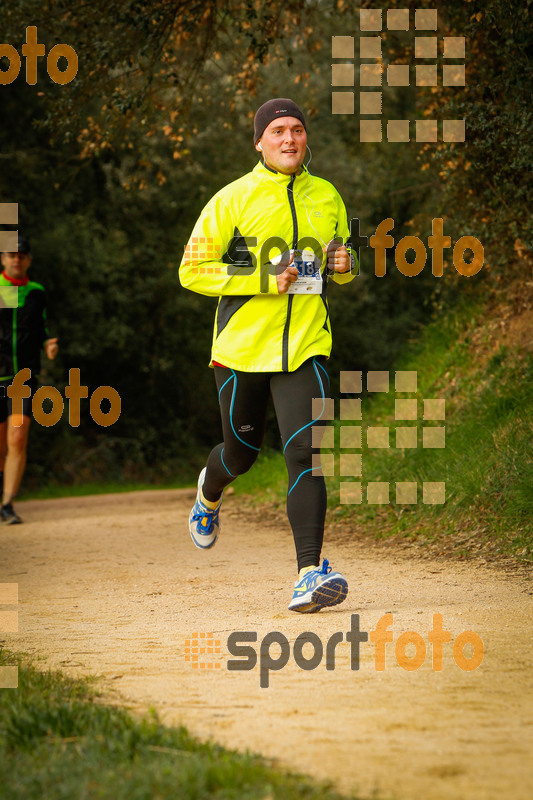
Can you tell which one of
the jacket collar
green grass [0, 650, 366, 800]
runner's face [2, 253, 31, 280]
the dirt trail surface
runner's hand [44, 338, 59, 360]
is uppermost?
the jacket collar

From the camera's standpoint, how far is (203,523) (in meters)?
5.75

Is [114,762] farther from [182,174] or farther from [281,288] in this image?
[182,174]

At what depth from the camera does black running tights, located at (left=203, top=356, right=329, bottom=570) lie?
4785 millimetres

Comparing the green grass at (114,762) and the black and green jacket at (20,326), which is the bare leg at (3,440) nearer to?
the black and green jacket at (20,326)

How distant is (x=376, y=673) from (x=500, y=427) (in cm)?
452

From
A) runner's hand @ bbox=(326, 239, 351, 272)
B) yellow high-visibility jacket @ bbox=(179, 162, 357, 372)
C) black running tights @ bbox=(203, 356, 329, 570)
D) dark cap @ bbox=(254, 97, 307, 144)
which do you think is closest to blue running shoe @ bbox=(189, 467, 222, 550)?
black running tights @ bbox=(203, 356, 329, 570)

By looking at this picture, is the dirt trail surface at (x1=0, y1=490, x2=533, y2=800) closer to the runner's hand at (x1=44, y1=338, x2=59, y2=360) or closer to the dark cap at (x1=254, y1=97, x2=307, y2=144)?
the runner's hand at (x1=44, y1=338, x2=59, y2=360)

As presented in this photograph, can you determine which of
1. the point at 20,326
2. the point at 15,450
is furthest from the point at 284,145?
the point at 15,450

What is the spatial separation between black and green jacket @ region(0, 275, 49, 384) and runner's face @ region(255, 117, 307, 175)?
4.47 metres

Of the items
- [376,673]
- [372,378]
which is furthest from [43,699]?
[372,378]

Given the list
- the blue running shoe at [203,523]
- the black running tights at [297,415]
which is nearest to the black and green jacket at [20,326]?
the blue running shoe at [203,523]

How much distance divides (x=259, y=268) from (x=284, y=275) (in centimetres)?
18

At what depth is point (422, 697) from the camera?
10.9ft

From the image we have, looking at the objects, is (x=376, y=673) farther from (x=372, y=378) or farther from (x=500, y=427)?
(x=372, y=378)
